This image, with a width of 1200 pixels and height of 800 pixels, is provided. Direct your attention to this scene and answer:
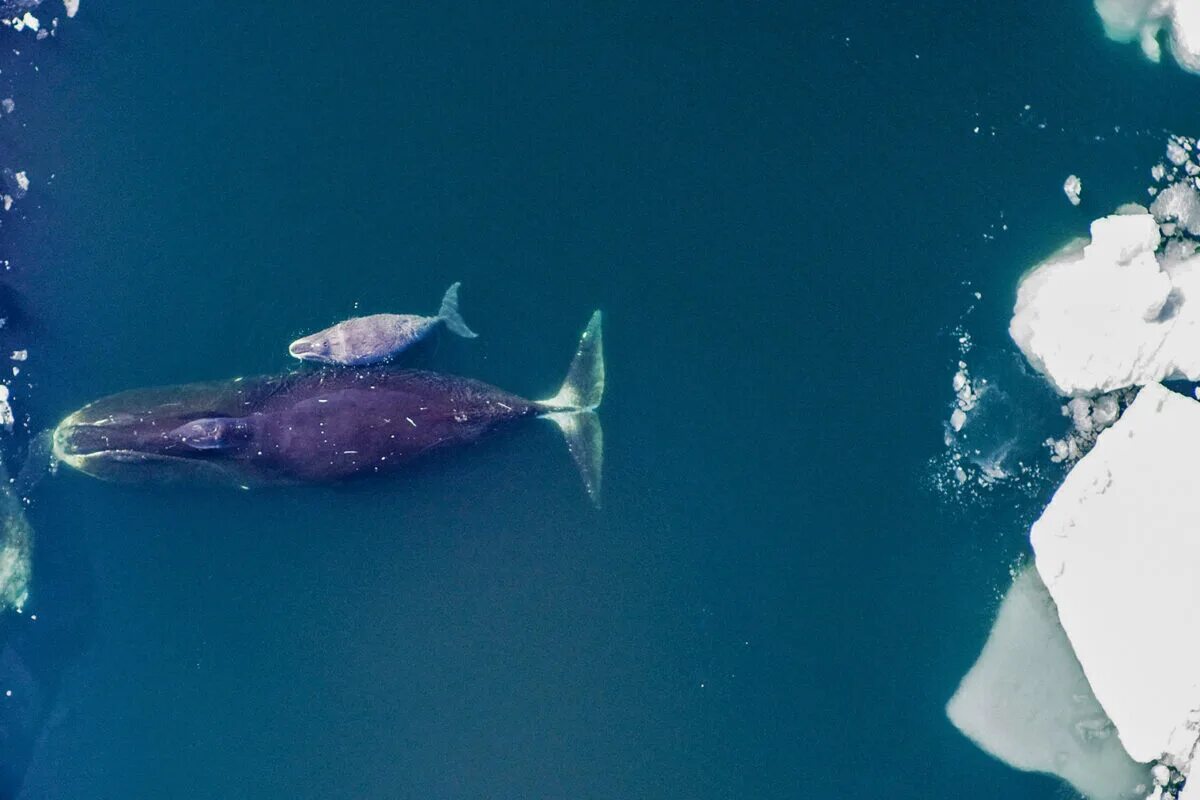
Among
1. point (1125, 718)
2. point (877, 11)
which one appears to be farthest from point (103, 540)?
point (1125, 718)

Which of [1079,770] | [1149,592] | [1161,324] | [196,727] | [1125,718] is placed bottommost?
[196,727]

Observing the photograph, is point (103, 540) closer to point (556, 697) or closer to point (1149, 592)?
point (556, 697)

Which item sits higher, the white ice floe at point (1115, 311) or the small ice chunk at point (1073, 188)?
the small ice chunk at point (1073, 188)

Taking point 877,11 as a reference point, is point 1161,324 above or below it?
below

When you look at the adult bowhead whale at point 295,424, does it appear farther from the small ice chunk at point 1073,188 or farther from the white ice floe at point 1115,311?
the small ice chunk at point 1073,188

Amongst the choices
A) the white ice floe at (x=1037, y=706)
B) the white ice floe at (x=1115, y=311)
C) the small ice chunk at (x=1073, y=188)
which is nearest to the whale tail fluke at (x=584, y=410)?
the white ice floe at (x=1115, y=311)

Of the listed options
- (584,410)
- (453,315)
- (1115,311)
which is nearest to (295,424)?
(453,315)
